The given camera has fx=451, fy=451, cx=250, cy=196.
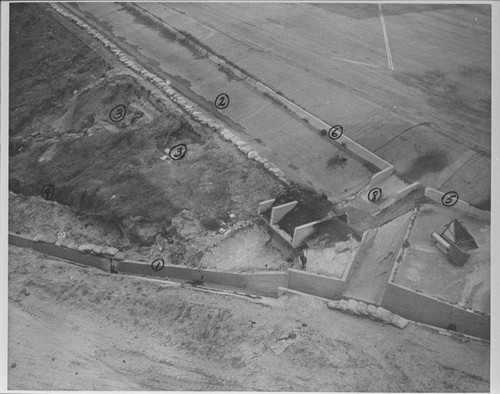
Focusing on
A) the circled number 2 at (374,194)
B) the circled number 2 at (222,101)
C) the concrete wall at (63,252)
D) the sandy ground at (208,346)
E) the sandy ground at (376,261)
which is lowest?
the concrete wall at (63,252)

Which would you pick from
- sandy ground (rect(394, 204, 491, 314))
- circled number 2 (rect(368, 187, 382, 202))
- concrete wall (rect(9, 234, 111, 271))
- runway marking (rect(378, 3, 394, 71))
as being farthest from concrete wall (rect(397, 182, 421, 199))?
concrete wall (rect(9, 234, 111, 271))

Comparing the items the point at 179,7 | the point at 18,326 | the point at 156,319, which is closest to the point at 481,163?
the point at 156,319

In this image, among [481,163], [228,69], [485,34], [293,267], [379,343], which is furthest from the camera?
[228,69]

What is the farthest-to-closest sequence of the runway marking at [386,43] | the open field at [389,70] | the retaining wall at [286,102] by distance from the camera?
the runway marking at [386,43]
the retaining wall at [286,102]
the open field at [389,70]

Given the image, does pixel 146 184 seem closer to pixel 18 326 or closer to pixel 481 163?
pixel 18 326

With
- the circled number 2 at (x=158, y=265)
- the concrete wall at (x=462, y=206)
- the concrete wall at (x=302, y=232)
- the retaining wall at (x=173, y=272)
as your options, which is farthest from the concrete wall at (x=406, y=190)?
the circled number 2 at (x=158, y=265)

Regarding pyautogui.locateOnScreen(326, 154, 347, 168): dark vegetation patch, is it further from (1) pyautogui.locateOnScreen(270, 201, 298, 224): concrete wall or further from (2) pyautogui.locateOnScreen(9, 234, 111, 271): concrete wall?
(2) pyautogui.locateOnScreen(9, 234, 111, 271): concrete wall

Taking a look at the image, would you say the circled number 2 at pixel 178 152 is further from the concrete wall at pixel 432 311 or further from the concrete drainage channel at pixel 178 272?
the concrete wall at pixel 432 311
